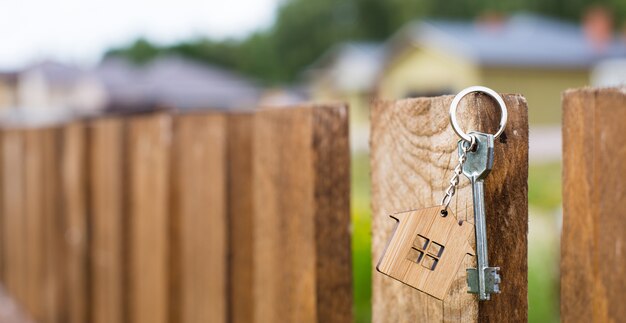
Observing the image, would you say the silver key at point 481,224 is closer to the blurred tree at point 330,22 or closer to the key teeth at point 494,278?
the key teeth at point 494,278

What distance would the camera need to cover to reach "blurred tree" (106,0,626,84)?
153ft

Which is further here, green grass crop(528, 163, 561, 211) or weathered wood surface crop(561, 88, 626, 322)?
green grass crop(528, 163, 561, 211)

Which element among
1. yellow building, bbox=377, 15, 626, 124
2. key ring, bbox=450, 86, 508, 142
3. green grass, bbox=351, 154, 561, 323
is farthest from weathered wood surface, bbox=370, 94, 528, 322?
yellow building, bbox=377, 15, 626, 124

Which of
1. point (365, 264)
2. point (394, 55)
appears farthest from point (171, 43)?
point (365, 264)

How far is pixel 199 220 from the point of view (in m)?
1.87

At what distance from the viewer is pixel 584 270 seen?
0.94 metres

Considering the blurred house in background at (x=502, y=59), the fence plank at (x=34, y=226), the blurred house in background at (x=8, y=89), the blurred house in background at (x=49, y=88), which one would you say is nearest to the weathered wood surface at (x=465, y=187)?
the fence plank at (x=34, y=226)

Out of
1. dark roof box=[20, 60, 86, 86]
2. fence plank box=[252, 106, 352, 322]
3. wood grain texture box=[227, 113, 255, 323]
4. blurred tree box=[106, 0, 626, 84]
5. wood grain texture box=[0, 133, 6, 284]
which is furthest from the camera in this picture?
dark roof box=[20, 60, 86, 86]

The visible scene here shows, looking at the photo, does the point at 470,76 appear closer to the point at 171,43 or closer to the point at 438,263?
the point at 438,263

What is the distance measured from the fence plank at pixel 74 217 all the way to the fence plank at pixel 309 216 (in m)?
1.72

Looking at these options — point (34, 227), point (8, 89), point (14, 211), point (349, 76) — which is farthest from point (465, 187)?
point (8, 89)

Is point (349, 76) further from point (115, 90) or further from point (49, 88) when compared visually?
point (49, 88)

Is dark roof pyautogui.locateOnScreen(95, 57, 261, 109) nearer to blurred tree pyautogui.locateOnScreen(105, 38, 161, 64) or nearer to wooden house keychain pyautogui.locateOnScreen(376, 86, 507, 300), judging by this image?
blurred tree pyautogui.locateOnScreen(105, 38, 161, 64)

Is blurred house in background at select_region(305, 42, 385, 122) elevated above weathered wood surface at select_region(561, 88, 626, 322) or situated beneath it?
elevated above
